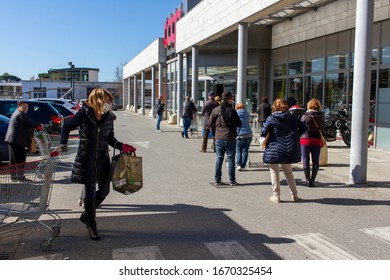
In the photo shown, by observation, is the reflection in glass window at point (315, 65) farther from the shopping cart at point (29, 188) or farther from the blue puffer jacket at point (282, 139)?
the shopping cart at point (29, 188)

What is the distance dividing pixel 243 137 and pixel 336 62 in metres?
9.32

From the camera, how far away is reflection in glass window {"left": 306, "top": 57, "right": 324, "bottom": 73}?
19411 mm

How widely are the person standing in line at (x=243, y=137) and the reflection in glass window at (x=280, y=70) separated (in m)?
13.3

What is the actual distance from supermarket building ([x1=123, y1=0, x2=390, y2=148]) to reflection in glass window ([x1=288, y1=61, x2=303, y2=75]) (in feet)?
0.16

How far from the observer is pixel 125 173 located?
572 cm

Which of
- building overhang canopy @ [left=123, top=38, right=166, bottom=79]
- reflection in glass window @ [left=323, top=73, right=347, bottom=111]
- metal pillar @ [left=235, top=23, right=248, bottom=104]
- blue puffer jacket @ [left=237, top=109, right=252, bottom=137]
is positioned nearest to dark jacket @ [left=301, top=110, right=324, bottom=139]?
blue puffer jacket @ [left=237, top=109, right=252, bottom=137]

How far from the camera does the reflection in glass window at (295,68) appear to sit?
21.5 m

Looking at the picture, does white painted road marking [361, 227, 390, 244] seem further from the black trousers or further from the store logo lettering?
the store logo lettering

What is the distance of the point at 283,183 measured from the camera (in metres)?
9.27

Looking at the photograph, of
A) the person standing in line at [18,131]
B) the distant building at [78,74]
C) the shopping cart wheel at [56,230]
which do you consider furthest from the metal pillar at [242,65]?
the distant building at [78,74]

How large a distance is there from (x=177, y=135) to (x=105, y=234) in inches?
571

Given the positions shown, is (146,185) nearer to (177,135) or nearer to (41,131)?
(41,131)

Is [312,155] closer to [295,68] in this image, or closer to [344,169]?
[344,169]
